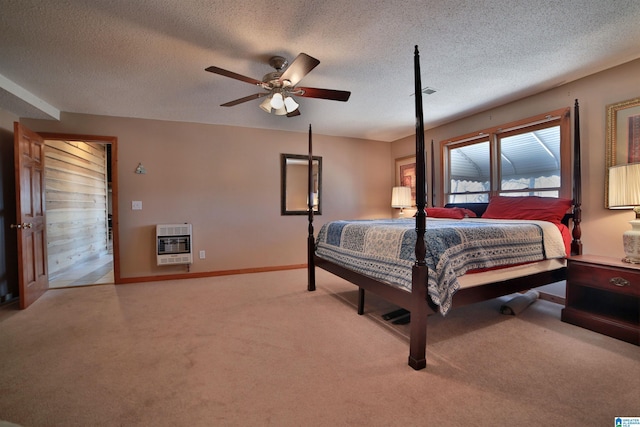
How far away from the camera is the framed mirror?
486cm

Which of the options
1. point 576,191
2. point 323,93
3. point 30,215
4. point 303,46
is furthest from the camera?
point 30,215

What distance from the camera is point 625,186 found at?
2.20 m

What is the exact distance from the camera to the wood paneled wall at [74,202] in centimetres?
438

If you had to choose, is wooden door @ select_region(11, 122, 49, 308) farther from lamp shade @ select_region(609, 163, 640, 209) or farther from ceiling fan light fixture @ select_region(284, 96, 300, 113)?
lamp shade @ select_region(609, 163, 640, 209)

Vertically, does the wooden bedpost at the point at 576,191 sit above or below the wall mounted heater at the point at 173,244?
above

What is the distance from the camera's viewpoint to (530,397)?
1499 millimetres

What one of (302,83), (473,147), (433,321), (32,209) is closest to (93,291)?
(32,209)

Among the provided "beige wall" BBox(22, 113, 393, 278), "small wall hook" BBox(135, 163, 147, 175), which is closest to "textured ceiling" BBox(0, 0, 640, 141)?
"beige wall" BBox(22, 113, 393, 278)

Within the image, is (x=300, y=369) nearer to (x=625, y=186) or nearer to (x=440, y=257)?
(x=440, y=257)

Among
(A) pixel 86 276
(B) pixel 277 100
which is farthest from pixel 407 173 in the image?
(A) pixel 86 276

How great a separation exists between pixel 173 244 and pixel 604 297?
518 centimetres

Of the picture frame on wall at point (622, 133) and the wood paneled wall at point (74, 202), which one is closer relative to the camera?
the picture frame on wall at point (622, 133)

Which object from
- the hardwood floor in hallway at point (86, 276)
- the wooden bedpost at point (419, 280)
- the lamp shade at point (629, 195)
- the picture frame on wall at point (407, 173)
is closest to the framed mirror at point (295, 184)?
the picture frame on wall at point (407, 173)

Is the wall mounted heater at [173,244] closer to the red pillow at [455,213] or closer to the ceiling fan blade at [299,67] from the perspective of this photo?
the ceiling fan blade at [299,67]
